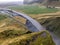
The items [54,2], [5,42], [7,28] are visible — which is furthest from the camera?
[54,2]

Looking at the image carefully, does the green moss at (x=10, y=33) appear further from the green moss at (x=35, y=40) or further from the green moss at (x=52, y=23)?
the green moss at (x=52, y=23)

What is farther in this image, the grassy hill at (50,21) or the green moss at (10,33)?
the grassy hill at (50,21)

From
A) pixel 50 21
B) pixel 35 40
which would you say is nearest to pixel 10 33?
pixel 35 40

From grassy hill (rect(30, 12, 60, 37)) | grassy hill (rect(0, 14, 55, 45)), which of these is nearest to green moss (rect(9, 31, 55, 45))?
grassy hill (rect(0, 14, 55, 45))

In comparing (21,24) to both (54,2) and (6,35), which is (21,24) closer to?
(6,35)

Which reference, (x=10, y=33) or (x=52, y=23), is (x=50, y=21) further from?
(x=10, y=33)

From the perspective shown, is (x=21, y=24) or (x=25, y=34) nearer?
(x=25, y=34)

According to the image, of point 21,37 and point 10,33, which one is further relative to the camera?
point 10,33

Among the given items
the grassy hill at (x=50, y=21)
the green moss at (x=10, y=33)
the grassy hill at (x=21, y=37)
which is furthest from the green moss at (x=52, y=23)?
the green moss at (x=10, y=33)

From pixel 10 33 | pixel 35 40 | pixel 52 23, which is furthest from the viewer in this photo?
pixel 52 23

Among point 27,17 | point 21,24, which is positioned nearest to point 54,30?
point 27,17

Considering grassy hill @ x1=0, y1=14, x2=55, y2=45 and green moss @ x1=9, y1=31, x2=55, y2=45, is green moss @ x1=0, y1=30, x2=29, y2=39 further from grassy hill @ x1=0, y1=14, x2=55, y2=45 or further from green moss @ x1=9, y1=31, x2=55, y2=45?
green moss @ x1=9, y1=31, x2=55, y2=45
